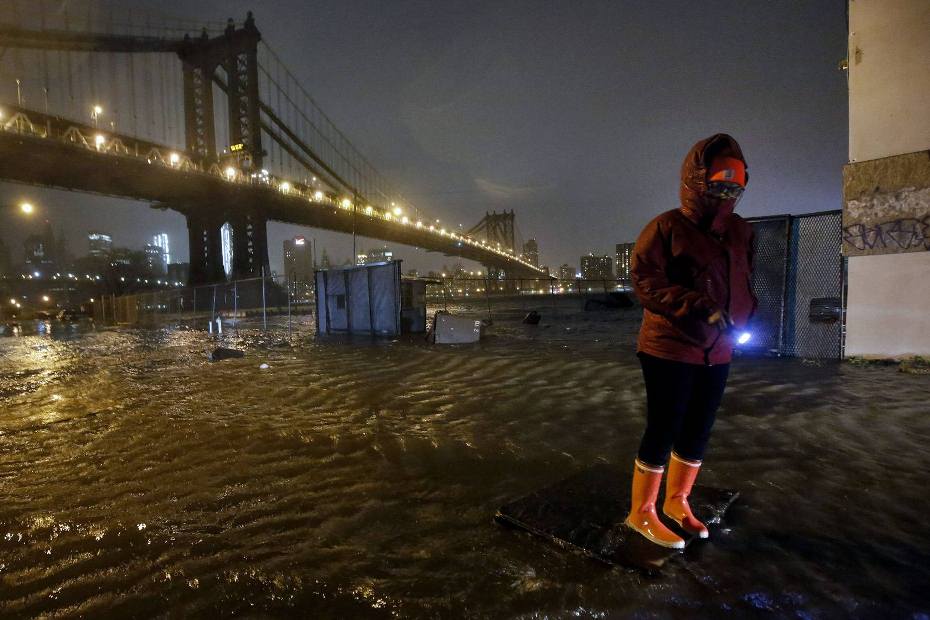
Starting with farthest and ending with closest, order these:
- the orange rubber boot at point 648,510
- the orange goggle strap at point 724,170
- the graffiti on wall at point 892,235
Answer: the graffiti on wall at point 892,235
the orange rubber boot at point 648,510
the orange goggle strap at point 724,170

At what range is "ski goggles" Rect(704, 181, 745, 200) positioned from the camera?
200 centimetres

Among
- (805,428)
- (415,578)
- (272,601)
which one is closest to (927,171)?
(805,428)

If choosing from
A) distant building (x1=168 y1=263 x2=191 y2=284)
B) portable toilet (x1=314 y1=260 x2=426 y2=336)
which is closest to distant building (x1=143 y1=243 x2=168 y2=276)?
distant building (x1=168 y1=263 x2=191 y2=284)

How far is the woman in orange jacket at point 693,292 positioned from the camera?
2.00 m

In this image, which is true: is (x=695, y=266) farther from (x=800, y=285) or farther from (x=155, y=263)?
(x=155, y=263)

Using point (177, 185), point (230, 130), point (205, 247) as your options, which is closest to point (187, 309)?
point (177, 185)

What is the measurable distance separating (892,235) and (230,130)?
59.4m

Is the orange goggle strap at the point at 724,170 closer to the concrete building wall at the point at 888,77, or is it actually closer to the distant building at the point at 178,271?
the concrete building wall at the point at 888,77

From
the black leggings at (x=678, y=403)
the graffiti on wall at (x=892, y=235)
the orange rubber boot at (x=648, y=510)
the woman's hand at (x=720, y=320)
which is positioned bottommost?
the orange rubber boot at (x=648, y=510)

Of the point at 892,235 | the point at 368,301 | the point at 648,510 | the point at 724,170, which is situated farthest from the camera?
the point at 368,301

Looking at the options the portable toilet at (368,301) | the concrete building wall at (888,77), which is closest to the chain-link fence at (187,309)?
the portable toilet at (368,301)

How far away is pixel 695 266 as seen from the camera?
202cm

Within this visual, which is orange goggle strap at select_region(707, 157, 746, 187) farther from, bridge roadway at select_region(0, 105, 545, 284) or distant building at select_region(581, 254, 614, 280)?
distant building at select_region(581, 254, 614, 280)

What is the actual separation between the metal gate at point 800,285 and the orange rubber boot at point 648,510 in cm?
648
